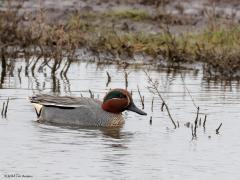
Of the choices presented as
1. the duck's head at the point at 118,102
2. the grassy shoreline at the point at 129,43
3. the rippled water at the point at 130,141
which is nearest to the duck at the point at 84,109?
the duck's head at the point at 118,102

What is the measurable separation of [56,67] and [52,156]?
250 inches

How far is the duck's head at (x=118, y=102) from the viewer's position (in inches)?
490

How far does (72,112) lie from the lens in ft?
40.2

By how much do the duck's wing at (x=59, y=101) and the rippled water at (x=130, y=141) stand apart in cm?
22

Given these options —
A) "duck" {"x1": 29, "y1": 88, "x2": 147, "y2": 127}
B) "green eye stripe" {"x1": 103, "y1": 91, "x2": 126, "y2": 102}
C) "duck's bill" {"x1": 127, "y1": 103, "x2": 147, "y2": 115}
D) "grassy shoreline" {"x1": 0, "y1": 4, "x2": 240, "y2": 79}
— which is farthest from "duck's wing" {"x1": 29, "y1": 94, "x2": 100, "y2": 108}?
"grassy shoreline" {"x1": 0, "y1": 4, "x2": 240, "y2": 79}

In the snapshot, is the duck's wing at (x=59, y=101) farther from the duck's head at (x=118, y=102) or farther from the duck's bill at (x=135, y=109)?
the duck's bill at (x=135, y=109)

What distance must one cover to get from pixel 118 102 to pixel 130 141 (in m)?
1.59

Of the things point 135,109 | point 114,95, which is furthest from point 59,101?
point 135,109

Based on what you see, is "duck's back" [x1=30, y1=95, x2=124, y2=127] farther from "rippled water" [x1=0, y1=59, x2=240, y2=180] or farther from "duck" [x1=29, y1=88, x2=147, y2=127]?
"rippled water" [x1=0, y1=59, x2=240, y2=180]

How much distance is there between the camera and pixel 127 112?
43.9 ft

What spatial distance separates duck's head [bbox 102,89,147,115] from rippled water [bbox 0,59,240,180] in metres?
0.18

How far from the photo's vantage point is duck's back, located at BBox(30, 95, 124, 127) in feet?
40.2

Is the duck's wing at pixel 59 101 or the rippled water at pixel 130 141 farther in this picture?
the duck's wing at pixel 59 101

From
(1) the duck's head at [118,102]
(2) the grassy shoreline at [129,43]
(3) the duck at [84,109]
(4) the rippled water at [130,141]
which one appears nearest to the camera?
(4) the rippled water at [130,141]
